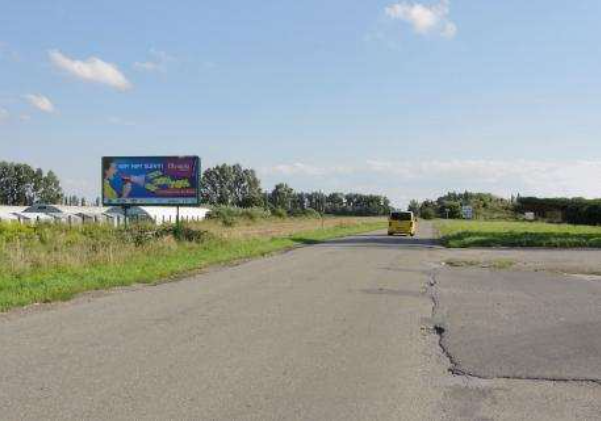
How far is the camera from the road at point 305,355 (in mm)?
6188

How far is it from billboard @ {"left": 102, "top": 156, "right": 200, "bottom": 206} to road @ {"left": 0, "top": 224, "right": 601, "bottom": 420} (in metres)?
22.0

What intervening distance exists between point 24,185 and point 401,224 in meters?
94.7

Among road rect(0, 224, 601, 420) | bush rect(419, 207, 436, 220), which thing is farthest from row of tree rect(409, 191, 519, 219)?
road rect(0, 224, 601, 420)

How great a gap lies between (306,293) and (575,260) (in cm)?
1482

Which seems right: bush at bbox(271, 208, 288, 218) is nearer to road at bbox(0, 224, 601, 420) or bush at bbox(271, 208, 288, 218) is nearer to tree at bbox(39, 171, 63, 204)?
tree at bbox(39, 171, 63, 204)

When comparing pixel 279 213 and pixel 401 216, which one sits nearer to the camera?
pixel 401 216

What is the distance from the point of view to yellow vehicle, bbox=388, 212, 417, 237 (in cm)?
5662

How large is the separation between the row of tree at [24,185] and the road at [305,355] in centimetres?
12491

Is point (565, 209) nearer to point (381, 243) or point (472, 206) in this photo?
point (472, 206)

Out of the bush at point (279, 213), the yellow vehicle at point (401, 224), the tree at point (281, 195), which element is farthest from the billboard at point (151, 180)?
the tree at point (281, 195)

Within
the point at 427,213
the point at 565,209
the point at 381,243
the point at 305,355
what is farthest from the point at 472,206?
the point at 305,355

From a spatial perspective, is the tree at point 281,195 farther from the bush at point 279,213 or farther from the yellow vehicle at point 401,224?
the yellow vehicle at point 401,224

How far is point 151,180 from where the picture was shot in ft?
123

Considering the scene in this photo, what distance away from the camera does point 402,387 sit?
6.90 metres
